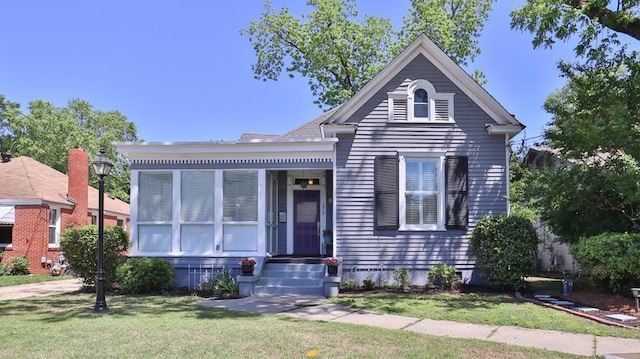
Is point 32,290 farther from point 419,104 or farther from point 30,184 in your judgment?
point 419,104

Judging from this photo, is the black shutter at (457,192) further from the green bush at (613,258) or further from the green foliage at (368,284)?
the green bush at (613,258)

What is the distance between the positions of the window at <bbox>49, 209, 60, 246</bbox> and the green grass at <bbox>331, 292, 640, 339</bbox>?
13.3 meters

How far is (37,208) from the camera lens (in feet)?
57.2

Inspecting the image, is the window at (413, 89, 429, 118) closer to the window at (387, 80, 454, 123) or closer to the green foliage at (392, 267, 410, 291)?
the window at (387, 80, 454, 123)

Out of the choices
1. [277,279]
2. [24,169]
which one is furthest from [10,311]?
[24,169]

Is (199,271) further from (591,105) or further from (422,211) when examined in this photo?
(591,105)

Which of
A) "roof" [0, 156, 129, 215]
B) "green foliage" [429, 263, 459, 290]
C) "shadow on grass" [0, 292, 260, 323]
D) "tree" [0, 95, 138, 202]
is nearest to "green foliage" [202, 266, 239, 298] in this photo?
"shadow on grass" [0, 292, 260, 323]

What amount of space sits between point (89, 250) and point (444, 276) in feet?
28.3

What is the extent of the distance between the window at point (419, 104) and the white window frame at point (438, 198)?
0.93 meters

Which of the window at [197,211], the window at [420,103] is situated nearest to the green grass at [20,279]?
the window at [197,211]

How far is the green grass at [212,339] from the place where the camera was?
5.54m

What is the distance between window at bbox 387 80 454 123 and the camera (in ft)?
40.7

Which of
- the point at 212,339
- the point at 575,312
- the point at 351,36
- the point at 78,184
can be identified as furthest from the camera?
the point at 351,36

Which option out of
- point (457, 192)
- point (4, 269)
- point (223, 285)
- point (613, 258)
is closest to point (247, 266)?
point (223, 285)
